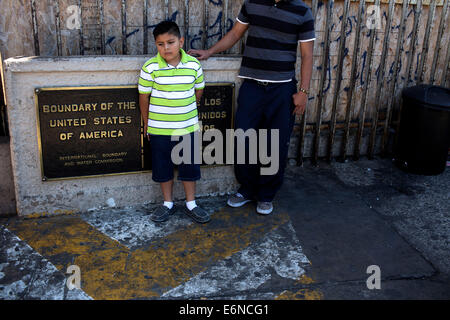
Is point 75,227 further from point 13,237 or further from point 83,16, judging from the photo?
point 83,16

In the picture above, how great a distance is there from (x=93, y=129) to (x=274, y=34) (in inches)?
72.3

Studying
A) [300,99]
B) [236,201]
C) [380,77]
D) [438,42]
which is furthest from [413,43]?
[236,201]

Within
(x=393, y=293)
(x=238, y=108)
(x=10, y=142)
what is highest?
(x=238, y=108)

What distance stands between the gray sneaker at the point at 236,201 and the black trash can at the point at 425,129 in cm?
232

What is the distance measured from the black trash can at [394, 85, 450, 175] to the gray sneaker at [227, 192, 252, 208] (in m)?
2.32

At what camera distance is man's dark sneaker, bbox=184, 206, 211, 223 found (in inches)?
169

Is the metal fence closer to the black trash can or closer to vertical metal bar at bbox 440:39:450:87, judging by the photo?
vertical metal bar at bbox 440:39:450:87

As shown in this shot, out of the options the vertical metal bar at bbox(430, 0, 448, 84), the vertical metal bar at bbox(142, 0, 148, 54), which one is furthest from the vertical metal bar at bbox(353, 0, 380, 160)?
the vertical metal bar at bbox(142, 0, 148, 54)

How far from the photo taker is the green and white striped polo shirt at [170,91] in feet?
12.8

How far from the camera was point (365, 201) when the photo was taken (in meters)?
4.89

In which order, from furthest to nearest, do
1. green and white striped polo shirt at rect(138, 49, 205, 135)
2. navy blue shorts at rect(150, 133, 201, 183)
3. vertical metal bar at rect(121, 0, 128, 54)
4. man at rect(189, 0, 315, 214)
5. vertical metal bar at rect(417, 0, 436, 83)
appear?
vertical metal bar at rect(417, 0, 436, 83)
vertical metal bar at rect(121, 0, 128, 54)
navy blue shorts at rect(150, 133, 201, 183)
man at rect(189, 0, 315, 214)
green and white striped polo shirt at rect(138, 49, 205, 135)

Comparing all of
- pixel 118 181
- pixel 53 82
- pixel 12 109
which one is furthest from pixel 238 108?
pixel 12 109

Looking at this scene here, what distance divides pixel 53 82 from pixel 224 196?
2.01m

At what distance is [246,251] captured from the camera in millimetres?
3891
